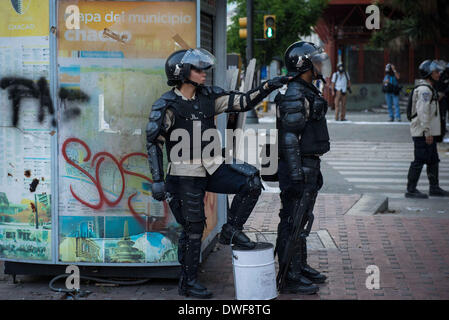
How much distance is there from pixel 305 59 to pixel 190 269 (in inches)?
75.8

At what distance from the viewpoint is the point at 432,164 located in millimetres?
10891

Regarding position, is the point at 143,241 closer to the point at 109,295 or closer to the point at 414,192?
the point at 109,295

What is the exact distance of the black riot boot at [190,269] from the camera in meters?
5.91

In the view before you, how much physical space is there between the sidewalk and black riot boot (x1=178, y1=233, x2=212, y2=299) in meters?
0.14

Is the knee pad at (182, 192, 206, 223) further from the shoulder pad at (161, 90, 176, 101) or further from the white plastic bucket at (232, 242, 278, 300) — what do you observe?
the shoulder pad at (161, 90, 176, 101)

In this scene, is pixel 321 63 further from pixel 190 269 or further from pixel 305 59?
pixel 190 269

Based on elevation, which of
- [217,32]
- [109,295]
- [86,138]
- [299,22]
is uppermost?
[299,22]

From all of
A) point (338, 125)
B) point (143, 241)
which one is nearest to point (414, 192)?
point (143, 241)

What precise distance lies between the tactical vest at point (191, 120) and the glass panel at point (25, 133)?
1154 mm

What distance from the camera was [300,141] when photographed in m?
6.01

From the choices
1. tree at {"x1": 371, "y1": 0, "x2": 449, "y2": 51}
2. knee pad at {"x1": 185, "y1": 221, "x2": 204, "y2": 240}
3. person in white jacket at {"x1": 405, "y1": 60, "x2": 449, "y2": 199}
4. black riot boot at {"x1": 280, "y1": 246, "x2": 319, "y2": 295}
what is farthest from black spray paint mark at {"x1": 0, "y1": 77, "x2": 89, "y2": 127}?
tree at {"x1": 371, "y1": 0, "x2": 449, "y2": 51}

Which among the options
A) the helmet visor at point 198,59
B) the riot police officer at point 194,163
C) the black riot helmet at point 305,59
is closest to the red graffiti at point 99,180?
the riot police officer at point 194,163

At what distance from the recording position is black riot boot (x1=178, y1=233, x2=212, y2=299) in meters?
5.91

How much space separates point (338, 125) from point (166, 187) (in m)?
18.5
